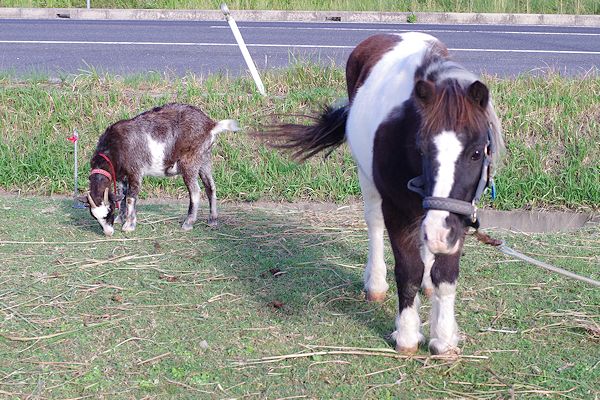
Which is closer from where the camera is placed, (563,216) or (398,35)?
(398,35)

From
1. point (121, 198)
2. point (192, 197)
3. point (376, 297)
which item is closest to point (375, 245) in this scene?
point (376, 297)

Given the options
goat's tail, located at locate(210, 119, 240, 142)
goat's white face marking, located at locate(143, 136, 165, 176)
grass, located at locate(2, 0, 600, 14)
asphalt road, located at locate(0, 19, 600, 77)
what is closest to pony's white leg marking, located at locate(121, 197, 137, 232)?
goat's white face marking, located at locate(143, 136, 165, 176)

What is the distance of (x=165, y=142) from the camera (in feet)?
22.2

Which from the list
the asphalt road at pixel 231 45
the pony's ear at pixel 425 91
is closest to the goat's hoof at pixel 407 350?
the pony's ear at pixel 425 91

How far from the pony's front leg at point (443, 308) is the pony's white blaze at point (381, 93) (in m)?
0.69

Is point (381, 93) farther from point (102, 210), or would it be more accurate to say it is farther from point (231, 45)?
point (231, 45)

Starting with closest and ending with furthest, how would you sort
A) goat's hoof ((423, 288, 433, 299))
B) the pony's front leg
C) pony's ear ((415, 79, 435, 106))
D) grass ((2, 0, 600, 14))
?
1. pony's ear ((415, 79, 435, 106))
2. the pony's front leg
3. goat's hoof ((423, 288, 433, 299))
4. grass ((2, 0, 600, 14))

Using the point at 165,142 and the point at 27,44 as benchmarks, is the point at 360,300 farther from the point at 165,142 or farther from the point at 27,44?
the point at 27,44

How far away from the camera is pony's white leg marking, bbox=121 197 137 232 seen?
6.70 meters

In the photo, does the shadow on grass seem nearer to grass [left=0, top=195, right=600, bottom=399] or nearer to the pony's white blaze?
grass [left=0, top=195, right=600, bottom=399]

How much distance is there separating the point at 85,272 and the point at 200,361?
156cm

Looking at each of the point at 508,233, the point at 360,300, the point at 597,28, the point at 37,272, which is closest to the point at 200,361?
the point at 360,300

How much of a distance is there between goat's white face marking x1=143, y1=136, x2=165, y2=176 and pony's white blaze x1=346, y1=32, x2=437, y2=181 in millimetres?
2013

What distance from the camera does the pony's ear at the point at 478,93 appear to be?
12.8 feet
